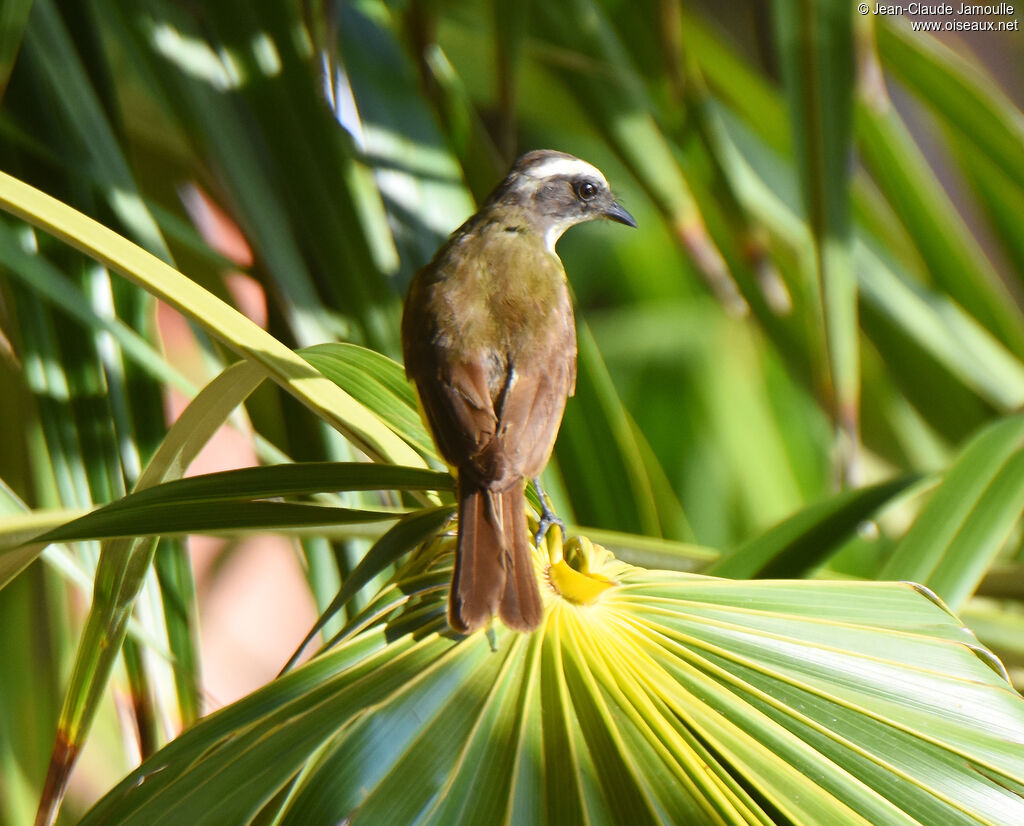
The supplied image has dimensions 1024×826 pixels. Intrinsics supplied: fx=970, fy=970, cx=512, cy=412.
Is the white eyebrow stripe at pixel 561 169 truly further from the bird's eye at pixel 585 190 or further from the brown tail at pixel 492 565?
the brown tail at pixel 492 565

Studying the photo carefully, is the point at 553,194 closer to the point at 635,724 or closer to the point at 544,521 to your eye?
the point at 544,521

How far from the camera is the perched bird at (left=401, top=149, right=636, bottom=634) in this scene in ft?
2.29

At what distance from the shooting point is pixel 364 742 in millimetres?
563

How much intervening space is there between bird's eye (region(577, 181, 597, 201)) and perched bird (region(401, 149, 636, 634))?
0.16 m

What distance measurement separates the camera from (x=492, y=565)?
70 cm

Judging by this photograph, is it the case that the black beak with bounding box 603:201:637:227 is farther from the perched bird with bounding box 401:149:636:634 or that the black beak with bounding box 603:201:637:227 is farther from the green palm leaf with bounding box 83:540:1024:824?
the green palm leaf with bounding box 83:540:1024:824

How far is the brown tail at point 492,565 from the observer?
2.15 ft

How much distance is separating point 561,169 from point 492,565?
2.96 ft

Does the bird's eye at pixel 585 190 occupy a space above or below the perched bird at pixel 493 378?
above

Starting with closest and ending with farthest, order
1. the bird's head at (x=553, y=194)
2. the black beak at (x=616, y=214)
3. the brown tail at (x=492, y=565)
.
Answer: the brown tail at (x=492, y=565) < the bird's head at (x=553, y=194) < the black beak at (x=616, y=214)

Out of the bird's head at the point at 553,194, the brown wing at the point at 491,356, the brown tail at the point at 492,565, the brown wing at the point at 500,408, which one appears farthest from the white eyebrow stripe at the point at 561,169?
the brown tail at the point at 492,565

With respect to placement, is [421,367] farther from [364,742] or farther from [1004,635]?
[1004,635]

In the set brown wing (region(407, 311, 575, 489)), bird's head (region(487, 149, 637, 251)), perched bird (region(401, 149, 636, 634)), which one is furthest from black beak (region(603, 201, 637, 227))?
brown wing (region(407, 311, 575, 489))

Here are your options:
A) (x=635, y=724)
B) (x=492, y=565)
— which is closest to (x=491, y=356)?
(x=492, y=565)
